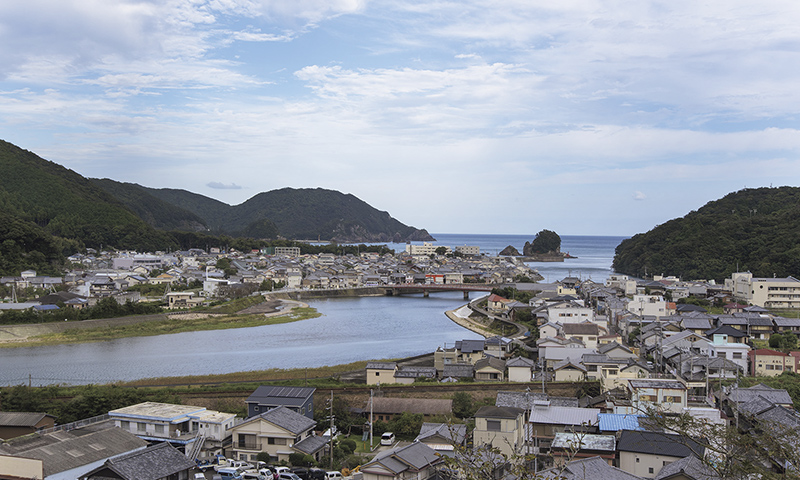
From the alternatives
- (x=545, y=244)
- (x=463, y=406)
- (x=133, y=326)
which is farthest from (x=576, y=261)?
(x=463, y=406)

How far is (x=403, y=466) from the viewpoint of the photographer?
17.5 feet

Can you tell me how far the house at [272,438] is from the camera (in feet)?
21.2

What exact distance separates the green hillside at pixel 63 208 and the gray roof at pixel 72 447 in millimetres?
29871

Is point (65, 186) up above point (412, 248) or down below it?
above

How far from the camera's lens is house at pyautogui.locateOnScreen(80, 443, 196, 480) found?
5168 millimetres

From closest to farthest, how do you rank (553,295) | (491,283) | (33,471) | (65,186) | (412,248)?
(33,471) → (553,295) → (491,283) → (65,186) → (412,248)

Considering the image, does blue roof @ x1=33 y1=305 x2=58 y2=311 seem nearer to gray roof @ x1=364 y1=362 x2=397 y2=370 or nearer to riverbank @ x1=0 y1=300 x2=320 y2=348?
riverbank @ x1=0 y1=300 x2=320 y2=348

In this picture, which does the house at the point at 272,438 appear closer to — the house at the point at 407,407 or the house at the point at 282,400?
the house at the point at 282,400

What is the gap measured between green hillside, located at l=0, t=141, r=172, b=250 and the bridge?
54.7 ft

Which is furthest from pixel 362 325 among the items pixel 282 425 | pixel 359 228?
pixel 359 228

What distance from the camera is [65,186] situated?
37.6 metres

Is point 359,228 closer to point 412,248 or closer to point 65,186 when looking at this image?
point 412,248

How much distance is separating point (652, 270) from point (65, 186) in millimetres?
34696

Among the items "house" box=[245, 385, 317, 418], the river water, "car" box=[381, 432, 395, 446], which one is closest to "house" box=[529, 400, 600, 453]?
"car" box=[381, 432, 395, 446]
